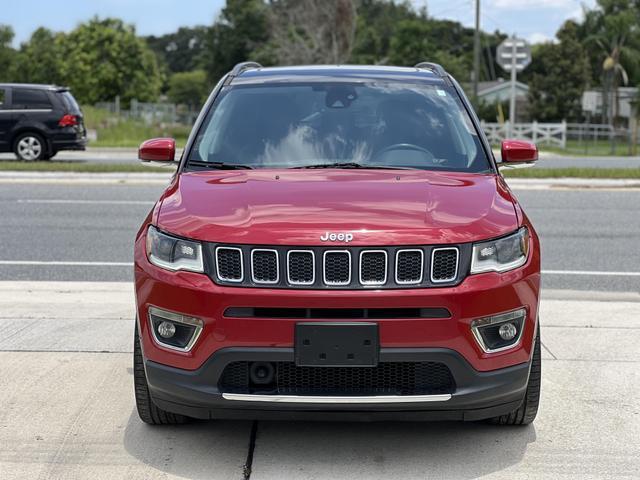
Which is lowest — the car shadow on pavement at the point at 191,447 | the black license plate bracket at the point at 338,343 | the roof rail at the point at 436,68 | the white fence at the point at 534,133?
A: the white fence at the point at 534,133

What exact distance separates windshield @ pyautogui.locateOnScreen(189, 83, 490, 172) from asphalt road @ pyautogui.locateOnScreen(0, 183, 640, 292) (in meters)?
3.18

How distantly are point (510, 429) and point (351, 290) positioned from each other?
122 cm

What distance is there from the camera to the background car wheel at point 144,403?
4.14 meters

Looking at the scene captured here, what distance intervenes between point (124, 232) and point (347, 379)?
7426mm

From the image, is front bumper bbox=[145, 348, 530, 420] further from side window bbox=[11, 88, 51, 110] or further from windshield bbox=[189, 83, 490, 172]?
side window bbox=[11, 88, 51, 110]

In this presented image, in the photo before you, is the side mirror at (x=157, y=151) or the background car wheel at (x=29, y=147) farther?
the background car wheel at (x=29, y=147)

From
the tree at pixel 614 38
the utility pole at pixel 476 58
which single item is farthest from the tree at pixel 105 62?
the utility pole at pixel 476 58

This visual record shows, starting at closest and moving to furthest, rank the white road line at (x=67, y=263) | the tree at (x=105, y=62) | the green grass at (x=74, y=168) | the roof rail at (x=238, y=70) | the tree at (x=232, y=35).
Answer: the roof rail at (x=238, y=70)
the white road line at (x=67, y=263)
the green grass at (x=74, y=168)
the tree at (x=105, y=62)
the tree at (x=232, y=35)

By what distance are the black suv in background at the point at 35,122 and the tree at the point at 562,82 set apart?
4694cm

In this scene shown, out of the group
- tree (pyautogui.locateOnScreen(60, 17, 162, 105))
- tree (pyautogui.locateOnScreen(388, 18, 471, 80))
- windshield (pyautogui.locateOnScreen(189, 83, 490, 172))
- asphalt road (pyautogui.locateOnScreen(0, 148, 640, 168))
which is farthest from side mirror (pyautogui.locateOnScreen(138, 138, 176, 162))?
tree (pyautogui.locateOnScreen(60, 17, 162, 105))

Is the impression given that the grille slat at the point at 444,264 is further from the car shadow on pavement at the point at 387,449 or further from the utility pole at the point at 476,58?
the utility pole at the point at 476,58

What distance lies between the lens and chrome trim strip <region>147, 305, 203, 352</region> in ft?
12.1

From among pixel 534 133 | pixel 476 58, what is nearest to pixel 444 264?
pixel 534 133

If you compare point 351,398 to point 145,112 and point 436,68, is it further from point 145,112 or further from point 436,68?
point 145,112
